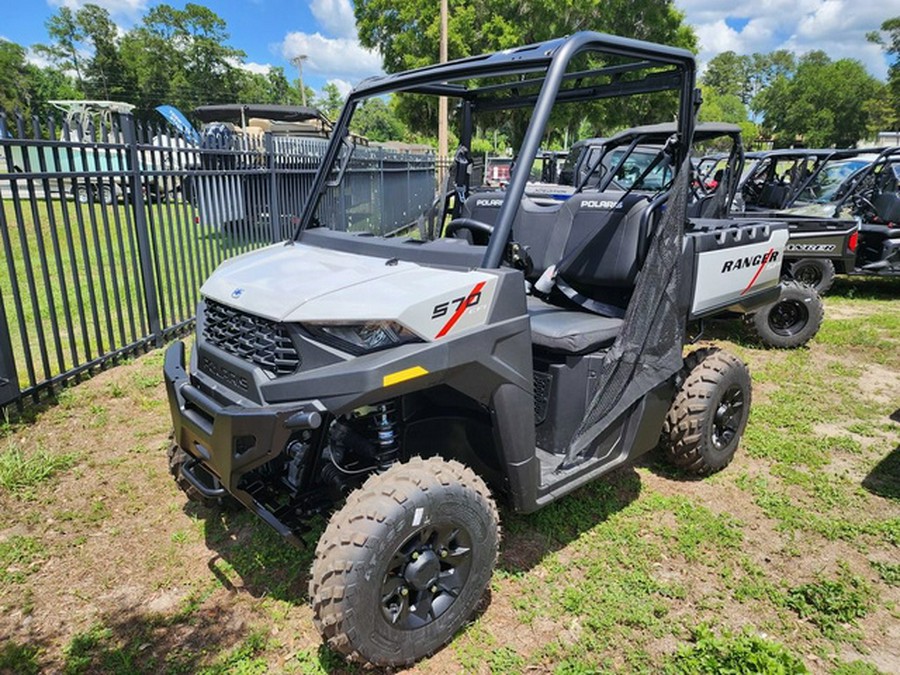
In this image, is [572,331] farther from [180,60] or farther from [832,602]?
[180,60]

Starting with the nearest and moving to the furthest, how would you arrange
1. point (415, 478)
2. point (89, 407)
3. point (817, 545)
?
point (415, 478), point (817, 545), point (89, 407)

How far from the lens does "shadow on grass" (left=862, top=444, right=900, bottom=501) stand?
3.71 m

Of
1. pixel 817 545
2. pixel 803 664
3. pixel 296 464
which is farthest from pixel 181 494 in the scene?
pixel 817 545

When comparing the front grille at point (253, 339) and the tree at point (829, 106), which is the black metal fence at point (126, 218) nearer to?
the front grille at point (253, 339)

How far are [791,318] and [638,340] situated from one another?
4639mm

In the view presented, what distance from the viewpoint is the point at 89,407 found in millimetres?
4520

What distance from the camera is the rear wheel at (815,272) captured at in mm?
8023

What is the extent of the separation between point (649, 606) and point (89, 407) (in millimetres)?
4084

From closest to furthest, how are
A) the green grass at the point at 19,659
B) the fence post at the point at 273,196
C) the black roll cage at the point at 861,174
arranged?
the green grass at the point at 19,659, the fence post at the point at 273,196, the black roll cage at the point at 861,174

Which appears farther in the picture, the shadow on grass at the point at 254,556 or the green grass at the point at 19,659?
the shadow on grass at the point at 254,556

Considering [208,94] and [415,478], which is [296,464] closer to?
[415,478]

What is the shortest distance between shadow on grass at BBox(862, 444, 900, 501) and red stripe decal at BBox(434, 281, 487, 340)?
311 centimetres

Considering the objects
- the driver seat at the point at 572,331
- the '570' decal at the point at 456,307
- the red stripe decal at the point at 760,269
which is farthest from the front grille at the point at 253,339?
the red stripe decal at the point at 760,269

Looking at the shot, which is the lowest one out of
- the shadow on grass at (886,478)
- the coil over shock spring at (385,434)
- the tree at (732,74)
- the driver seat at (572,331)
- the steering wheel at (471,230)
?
the shadow on grass at (886,478)
